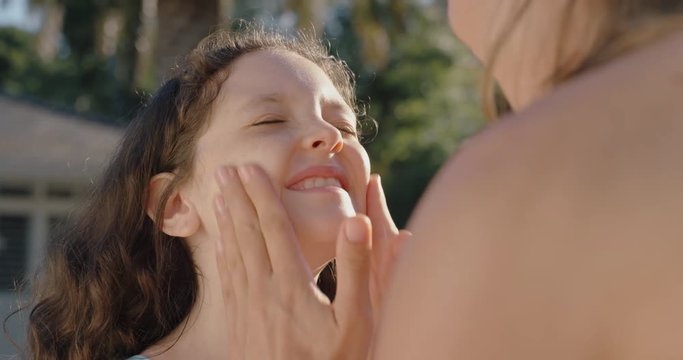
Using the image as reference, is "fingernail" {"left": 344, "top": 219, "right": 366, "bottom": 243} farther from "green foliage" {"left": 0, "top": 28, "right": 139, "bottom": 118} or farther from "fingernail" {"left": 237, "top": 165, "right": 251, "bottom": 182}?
"green foliage" {"left": 0, "top": 28, "right": 139, "bottom": 118}

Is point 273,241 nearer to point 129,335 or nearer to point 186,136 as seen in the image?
point 186,136

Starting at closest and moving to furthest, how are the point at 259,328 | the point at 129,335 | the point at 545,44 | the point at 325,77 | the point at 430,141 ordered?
1. the point at 545,44
2. the point at 259,328
3. the point at 325,77
4. the point at 129,335
5. the point at 430,141

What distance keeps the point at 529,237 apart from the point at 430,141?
2867 centimetres

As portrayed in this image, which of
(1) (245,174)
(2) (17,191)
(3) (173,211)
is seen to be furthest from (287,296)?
(2) (17,191)

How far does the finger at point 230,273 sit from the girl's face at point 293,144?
0.47m

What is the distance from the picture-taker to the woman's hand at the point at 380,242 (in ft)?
7.10

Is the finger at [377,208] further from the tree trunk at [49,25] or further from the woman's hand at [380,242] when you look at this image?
the tree trunk at [49,25]

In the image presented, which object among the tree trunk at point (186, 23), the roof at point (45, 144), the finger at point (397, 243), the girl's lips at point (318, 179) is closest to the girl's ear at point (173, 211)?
the girl's lips at point (318, 179)

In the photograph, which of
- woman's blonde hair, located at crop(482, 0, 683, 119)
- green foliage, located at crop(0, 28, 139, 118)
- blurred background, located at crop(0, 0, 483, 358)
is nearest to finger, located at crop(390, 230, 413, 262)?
woman's blonde hair, located at crop(482, 0, 683, 119)

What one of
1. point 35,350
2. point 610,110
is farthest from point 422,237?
point 35,350

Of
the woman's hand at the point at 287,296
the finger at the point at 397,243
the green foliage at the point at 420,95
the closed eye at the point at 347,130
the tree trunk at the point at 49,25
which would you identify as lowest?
the green foliage at the point at 420,95

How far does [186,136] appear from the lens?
3092mm

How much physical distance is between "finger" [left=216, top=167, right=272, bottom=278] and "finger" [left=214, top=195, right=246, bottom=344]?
0.02 meters

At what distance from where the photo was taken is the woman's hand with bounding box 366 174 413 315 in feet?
7.10
